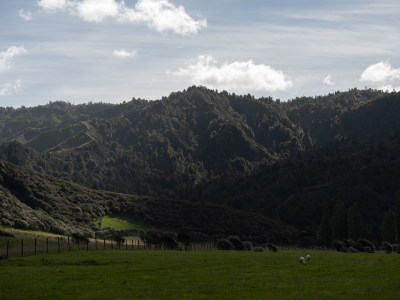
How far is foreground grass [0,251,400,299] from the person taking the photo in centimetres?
3056

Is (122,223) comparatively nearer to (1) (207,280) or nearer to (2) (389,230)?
(2) (389,230)

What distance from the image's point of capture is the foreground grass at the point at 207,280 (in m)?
30.6

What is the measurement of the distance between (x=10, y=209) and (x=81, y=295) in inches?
3995

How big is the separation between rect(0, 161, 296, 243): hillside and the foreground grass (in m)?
95.3

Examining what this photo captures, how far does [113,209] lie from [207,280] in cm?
14793

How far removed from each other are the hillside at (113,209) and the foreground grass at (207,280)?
95292 millimetres

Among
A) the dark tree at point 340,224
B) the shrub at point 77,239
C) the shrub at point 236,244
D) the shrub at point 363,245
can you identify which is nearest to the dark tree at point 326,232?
the dark tree at point 340,224

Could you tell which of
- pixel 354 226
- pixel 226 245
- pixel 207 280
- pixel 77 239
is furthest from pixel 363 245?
pixel 207 280

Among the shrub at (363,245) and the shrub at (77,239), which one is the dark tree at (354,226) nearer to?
the shrub at (363,245)

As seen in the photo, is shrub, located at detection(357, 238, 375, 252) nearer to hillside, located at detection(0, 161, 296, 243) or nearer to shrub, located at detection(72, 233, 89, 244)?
shrub, located at detection(72, 233, 89, 244)

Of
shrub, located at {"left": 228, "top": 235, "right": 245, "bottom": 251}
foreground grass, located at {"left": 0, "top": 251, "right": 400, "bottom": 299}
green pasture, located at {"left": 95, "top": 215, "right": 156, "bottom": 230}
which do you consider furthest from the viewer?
green pasture, located at {"left": 95, "top": 215, "right": 156, "bottom": 230}

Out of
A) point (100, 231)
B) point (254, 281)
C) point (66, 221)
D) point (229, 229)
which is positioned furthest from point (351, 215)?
point (254, 281)

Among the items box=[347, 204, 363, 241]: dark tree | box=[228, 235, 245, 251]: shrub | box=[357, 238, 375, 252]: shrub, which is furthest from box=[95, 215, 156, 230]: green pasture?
box=[357, 238, 375, 252]: shrub

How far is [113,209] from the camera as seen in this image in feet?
592
